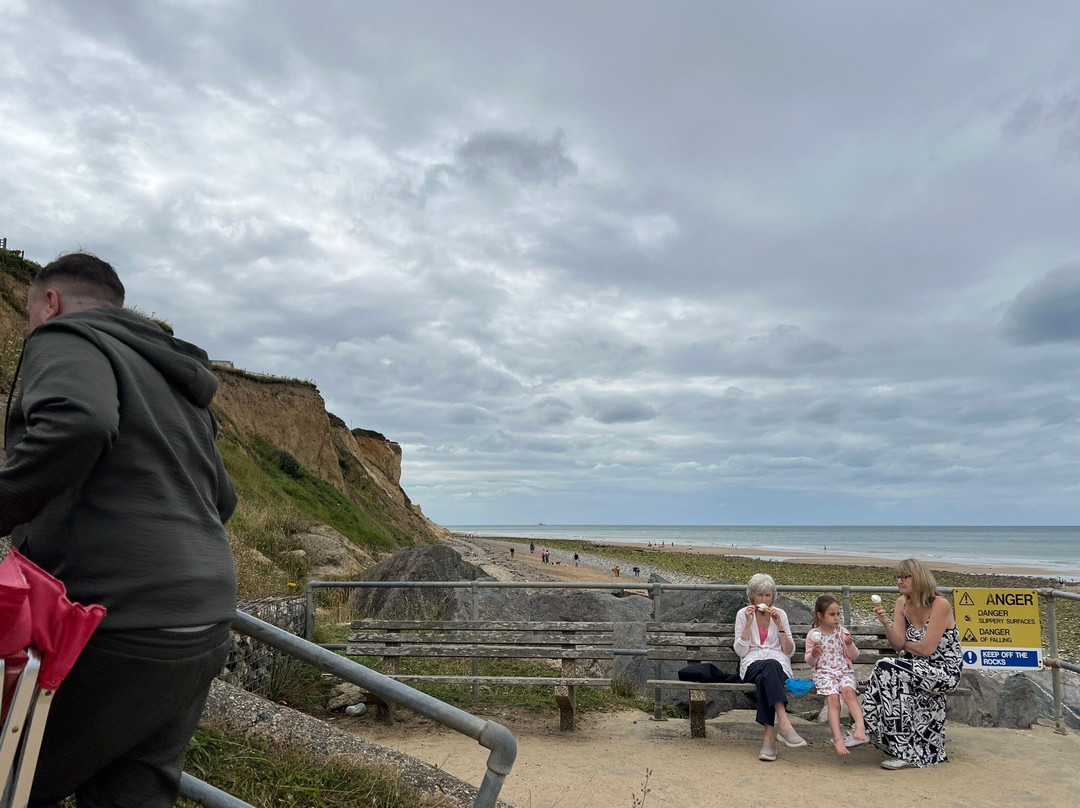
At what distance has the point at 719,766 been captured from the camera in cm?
573

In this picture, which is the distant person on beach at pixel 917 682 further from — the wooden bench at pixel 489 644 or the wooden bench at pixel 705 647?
the wooden bench at pixel 489 644

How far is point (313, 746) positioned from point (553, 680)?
2.75 m

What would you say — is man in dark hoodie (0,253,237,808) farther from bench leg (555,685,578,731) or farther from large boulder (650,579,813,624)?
large boulder (650,579,813,624)

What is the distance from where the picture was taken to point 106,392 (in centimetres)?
174

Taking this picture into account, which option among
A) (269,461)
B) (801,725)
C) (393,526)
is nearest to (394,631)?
(801,725)

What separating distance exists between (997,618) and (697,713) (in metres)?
2.67

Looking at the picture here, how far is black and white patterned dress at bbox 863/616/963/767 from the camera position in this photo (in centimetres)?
585

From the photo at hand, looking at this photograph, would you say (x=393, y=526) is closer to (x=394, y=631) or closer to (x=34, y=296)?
(x=394, y=631)

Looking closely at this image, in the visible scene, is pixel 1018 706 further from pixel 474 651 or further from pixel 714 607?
pixel 474 651

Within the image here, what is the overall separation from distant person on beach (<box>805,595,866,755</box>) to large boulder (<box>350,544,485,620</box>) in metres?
4.32

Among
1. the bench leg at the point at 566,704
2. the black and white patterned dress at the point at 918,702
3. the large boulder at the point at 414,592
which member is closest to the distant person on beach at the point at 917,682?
the black and white patterned dress at the point at 918,702

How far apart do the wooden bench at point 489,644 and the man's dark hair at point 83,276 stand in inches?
199

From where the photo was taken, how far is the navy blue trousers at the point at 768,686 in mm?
6059

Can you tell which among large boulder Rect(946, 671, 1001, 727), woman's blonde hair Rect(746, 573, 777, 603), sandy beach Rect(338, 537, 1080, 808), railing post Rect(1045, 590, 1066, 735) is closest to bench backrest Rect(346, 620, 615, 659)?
sandy beach Rect(338, 537, 1080, 808)
